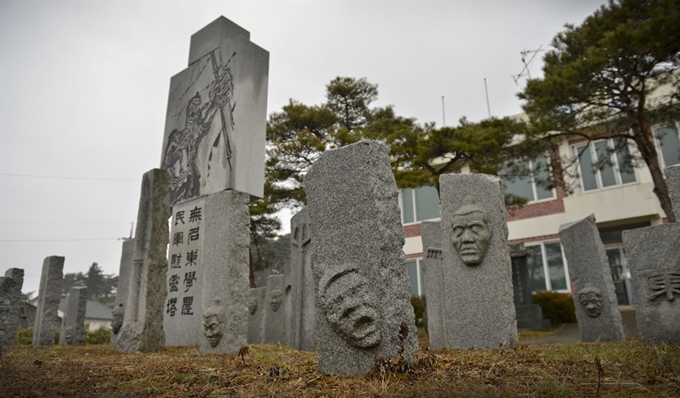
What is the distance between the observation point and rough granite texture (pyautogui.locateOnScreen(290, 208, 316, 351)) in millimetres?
6938

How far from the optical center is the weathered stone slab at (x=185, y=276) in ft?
28.9

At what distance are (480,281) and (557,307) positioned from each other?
440 inches

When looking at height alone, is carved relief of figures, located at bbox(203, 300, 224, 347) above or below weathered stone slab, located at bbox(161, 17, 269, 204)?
below

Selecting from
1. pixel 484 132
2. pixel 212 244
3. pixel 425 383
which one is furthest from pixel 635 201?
pixel 425 383

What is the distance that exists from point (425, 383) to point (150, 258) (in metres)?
4.67

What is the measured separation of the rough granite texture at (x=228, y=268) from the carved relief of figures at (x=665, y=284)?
5777 mm

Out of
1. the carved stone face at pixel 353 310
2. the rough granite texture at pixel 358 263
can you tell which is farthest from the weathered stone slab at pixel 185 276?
the carved stone face at pixel 353 310

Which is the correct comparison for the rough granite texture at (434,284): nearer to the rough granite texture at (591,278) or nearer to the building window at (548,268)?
the rough granite texture at (591,278)

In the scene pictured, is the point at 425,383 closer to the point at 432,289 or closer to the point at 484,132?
the point at 432,289

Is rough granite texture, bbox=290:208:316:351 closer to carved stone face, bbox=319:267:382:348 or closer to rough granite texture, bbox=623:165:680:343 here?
carved stone face, bbox=319:267:382:348

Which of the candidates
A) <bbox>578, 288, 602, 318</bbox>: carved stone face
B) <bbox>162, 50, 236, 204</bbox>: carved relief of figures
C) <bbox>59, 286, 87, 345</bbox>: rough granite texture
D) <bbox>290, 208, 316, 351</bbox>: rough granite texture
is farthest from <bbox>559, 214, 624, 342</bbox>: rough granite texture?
<bbox>59, 286, 87, 345</bbox>: rough granite texture

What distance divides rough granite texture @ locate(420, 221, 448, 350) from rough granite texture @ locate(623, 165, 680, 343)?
278cm

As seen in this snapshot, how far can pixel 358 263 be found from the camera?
3.38 metres

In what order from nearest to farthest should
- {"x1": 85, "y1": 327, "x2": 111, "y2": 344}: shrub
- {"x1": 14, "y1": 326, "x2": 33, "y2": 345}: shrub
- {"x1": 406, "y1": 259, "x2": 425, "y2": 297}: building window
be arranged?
{"x1": 14, "y1": 326, "x2": 33, "y2": 345}: shrub < {"x1": 85, "y1": 327, "x2": 111, "y2": 344}: shrub < {"x1": 406, "y1": 259, "x2": 425, "y2": 297}: building window
